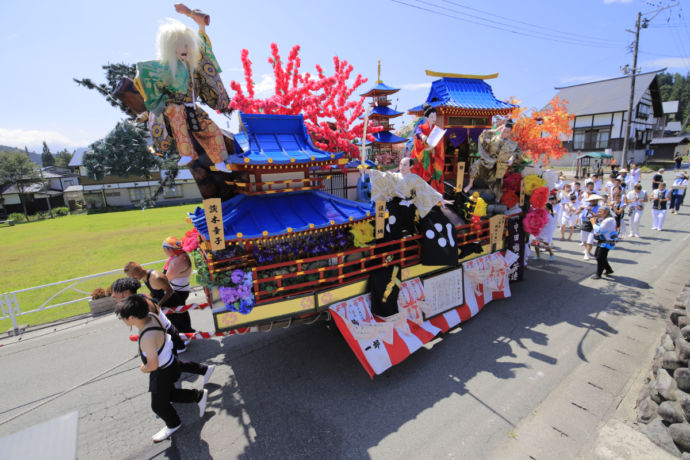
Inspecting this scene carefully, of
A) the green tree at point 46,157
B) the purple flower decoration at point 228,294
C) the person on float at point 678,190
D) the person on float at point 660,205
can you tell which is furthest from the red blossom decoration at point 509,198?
the green tree at point 46,157

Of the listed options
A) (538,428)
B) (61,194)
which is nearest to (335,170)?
(538,428)

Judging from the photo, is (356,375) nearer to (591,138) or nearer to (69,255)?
(69,255)

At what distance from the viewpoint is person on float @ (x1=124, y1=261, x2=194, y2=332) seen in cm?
545

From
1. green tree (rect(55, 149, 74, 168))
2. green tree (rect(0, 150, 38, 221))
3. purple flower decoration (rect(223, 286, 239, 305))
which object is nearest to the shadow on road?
purple flower decoration (rect(223, 286, 239, 305))

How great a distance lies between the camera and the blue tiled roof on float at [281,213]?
4363 millimetres

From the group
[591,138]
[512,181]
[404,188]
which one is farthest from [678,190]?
[591,138]

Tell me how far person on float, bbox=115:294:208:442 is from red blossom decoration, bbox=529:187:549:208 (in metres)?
8.97

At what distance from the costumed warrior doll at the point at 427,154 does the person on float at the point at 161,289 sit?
5.30 meters

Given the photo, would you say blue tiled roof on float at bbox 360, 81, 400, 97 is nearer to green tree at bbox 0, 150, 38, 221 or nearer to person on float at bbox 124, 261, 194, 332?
person on float at bbox 124, 261, 194, 332

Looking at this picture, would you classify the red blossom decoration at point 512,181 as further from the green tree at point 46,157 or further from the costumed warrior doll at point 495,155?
the green tree at point 46,157

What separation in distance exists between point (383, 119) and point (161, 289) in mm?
15060

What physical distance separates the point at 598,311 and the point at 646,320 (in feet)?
2.65

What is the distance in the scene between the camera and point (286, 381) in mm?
5094

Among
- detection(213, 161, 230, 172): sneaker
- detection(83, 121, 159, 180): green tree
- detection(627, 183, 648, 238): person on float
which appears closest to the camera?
detection(213, 161, 230, 172): sneaker
